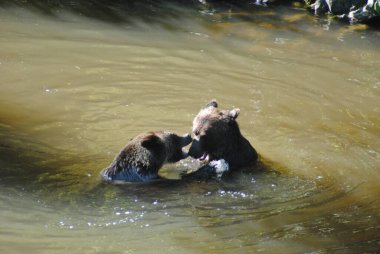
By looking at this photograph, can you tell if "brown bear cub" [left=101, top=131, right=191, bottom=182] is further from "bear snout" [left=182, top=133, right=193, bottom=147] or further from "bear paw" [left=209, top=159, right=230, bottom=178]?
"bear paw" [left=209, top=159, right=230, bottom=178]

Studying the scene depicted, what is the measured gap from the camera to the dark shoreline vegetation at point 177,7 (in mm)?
15547

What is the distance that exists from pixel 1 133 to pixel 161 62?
4551 mm

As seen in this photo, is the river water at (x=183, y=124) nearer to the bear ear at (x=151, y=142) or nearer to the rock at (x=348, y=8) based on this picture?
the bear ear at (x=151, y=142)

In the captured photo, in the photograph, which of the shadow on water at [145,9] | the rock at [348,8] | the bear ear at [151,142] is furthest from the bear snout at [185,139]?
the rock at [348,8]

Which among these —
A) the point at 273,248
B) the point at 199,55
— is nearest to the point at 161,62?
the point at 199,55

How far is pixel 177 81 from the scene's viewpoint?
1116 cm

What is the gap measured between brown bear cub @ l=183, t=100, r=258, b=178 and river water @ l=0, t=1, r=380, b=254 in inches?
9.6

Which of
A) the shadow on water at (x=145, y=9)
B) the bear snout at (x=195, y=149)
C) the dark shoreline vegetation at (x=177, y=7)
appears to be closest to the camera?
the bear snout at (x=195, y=149)

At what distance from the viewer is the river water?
19.4 feet

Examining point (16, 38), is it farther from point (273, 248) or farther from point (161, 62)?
point (273, 248)

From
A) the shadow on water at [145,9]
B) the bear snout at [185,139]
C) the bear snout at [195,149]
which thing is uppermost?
the shadow on water at [145,9]

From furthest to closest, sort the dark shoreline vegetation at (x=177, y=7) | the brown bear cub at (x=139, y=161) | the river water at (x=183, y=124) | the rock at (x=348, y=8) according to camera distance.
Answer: the rock at (x=348, y=8)
the dark shoreline vegetation at (x=177, y=7)
the brown bear cub at (x=139, y=161)
the river water at (x=183, y=124)

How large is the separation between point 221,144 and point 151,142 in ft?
3.73

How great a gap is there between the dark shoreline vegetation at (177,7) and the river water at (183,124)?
21cm
